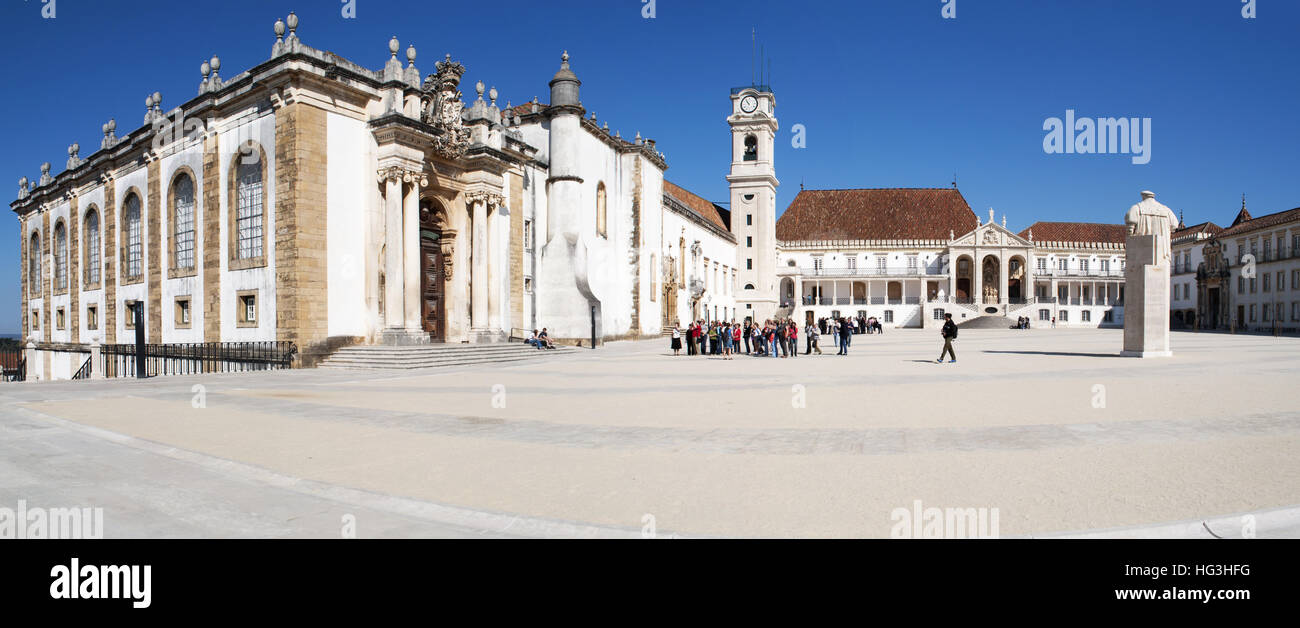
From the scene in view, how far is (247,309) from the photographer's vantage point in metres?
22.7

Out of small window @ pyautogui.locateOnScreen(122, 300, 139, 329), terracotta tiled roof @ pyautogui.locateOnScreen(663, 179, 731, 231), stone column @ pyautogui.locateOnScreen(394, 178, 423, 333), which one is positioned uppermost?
terracotta tiled roof @ pyautogui.locateOnScreen(663, 179, 731, 231)

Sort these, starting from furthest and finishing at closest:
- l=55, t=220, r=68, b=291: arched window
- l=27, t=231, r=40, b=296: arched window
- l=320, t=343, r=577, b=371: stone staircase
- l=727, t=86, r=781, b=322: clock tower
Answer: l=727, t=86, r=781, b=322: clock tower → l=27, t=231, r=40, b=296: arched window → l=55, t=220, r=68, b=291: arched window → l=320, t=343, r=577, b=371: stone staircase

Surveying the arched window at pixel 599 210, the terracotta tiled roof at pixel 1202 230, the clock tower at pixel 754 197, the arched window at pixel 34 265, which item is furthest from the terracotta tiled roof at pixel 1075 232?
the arched window at pixel 34 265

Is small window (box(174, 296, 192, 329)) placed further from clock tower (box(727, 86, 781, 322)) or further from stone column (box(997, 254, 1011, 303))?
stone column (box(997, 254, 1011, 303))

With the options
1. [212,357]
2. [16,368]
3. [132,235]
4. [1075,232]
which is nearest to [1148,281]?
[212,357]

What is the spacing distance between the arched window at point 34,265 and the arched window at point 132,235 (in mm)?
18394

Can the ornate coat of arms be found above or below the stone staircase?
above

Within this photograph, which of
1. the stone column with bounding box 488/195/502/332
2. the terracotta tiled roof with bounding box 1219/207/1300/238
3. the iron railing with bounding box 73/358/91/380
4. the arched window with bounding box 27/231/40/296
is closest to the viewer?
the stone column with bounding box 488/195/502/332

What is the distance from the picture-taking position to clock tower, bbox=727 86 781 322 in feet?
222

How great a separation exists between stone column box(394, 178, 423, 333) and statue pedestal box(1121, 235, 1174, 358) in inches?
914

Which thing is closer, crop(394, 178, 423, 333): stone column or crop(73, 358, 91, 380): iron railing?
crop(394, 178, 423, 333): stone column

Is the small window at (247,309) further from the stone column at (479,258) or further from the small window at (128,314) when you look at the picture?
the small window at (128,314)

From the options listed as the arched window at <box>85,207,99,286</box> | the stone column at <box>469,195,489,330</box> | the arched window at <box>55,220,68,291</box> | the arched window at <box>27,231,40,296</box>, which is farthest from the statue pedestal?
the arched window at <box>27,231,40,296</box>
